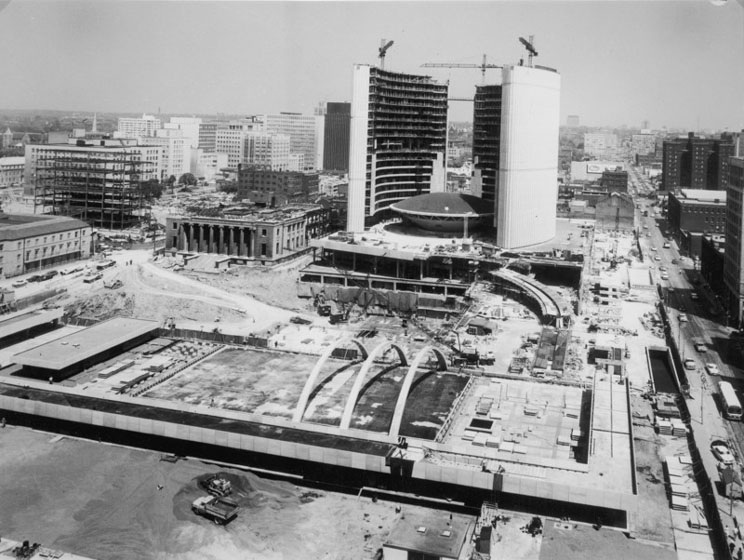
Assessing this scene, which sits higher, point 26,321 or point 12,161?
point 12,161

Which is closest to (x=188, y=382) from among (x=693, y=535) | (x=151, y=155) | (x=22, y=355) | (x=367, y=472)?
(x=22, y=355)

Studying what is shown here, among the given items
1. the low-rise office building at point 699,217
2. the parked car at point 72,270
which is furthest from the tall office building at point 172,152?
the low-rise office building at point 699,217

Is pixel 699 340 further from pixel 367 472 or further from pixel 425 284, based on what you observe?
pixel 367 472

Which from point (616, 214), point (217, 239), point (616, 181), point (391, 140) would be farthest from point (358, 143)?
point (616, 181)

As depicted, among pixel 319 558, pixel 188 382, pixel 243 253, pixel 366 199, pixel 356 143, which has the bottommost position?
pixel 319 558

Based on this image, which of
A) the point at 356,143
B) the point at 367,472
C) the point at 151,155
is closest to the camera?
the point at 367,472

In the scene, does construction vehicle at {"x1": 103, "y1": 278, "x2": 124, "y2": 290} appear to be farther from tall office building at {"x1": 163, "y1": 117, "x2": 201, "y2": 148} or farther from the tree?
tall office building at {"x1": 163, "y1": 117, "x2": 201, "y2": 148}

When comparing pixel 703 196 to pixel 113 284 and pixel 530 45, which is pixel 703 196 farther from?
pixel 113 284

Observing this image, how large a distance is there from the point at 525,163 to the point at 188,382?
4982 cm

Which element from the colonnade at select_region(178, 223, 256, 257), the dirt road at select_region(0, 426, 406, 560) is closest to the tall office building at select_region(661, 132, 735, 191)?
the colonnade at select_region(178, 223, 256, 257)

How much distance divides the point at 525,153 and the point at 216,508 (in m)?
60.2

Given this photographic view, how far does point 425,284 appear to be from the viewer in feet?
256

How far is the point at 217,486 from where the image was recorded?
109 ft

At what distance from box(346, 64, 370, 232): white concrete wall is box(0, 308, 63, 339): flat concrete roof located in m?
38.1
